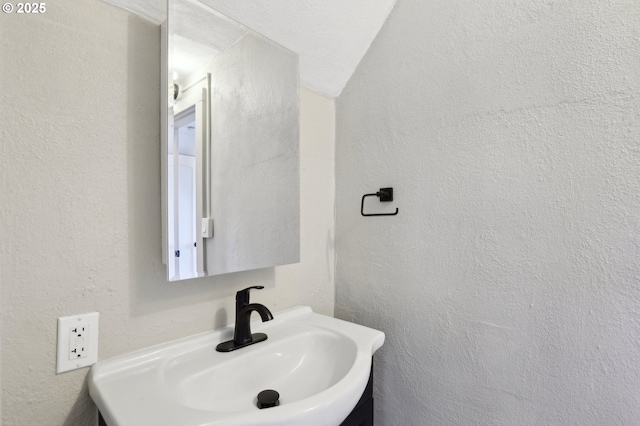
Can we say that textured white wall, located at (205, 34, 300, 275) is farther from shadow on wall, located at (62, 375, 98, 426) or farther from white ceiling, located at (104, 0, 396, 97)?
shadow on wall, located at (62, 375, 98, 426)

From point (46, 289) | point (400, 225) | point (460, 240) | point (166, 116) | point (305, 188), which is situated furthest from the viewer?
point (305, 188)

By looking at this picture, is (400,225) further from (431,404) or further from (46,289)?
(46,289)

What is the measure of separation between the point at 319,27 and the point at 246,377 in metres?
1.18

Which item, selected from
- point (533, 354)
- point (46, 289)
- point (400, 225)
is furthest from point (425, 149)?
point (46, 289)

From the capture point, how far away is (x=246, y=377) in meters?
0.91

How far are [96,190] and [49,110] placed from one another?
20cm

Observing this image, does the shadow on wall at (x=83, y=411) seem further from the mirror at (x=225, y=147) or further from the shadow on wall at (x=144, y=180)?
the mirror at (x=225, y=147)

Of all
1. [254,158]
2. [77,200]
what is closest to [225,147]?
[254,158]

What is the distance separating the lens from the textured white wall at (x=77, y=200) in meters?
0.69

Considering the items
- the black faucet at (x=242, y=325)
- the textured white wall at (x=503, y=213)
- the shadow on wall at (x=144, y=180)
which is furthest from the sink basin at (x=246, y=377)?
the textured white wall at (x=503, y=213)

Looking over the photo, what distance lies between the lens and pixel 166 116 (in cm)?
86

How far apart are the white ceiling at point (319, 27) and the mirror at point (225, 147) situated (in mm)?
40

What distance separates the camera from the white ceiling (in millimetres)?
1016

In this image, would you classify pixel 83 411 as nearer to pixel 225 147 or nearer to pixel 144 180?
pixel 144 180
